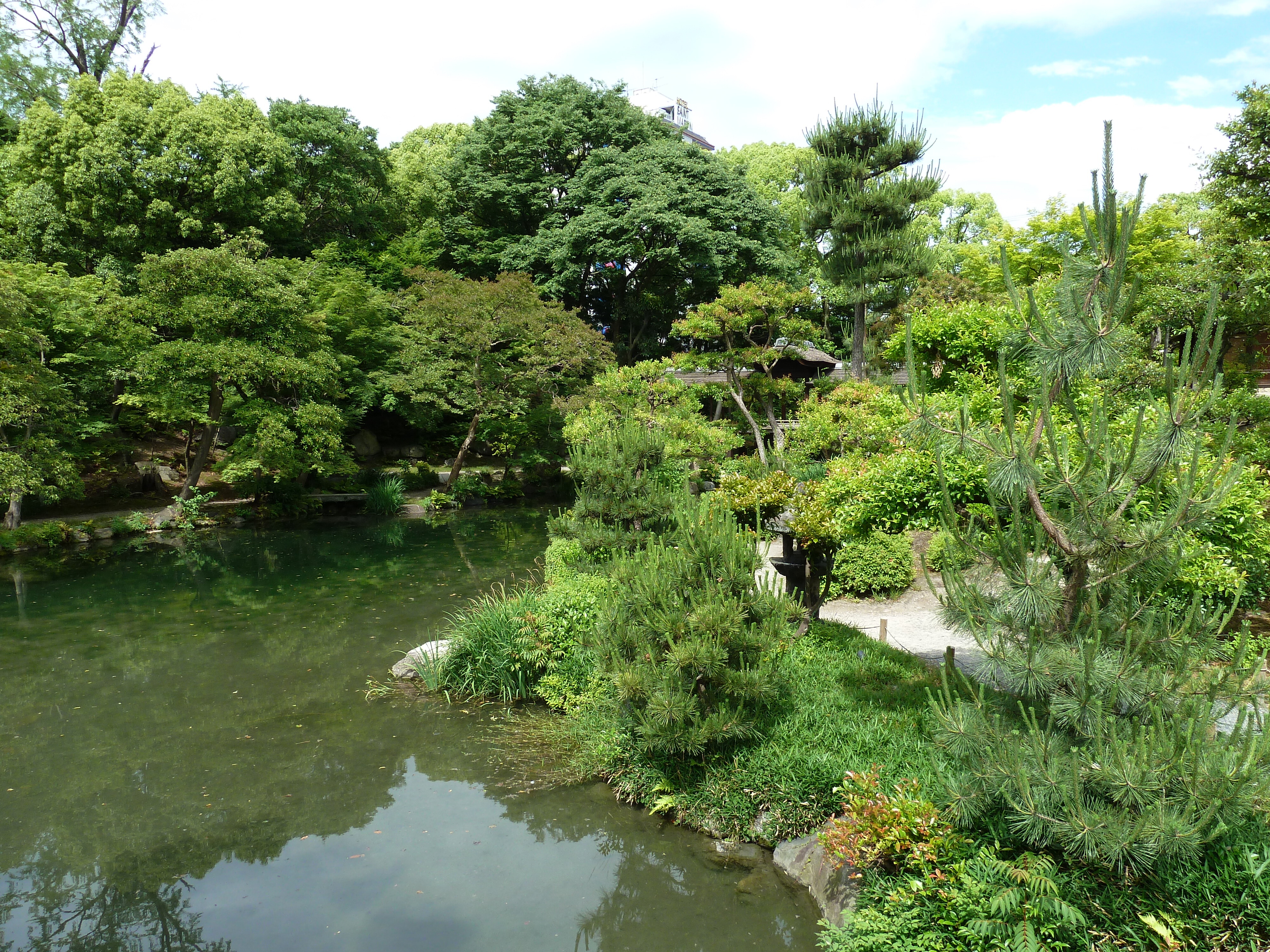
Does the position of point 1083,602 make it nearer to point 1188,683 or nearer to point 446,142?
point 1188,683

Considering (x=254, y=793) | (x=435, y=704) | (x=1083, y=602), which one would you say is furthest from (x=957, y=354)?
(x=254, y=793)

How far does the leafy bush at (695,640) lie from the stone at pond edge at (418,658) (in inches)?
136

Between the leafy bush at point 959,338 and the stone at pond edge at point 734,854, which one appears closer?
the stone at pond edge at point 734,854

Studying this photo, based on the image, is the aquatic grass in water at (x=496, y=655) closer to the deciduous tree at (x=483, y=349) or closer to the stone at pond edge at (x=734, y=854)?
the stone at pond edge at (x=734, y=854)

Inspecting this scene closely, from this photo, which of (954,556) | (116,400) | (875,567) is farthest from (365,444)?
(954,556)

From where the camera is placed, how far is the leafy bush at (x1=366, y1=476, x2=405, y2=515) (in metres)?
20.7

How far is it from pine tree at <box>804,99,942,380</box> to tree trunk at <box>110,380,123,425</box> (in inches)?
692

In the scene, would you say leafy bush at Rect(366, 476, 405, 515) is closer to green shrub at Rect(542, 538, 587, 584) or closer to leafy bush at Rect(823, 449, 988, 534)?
green shrub at Rect(542, 538, 587, 584)

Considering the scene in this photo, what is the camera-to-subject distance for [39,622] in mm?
11086

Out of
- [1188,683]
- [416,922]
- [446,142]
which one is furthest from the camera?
→ [446,142]

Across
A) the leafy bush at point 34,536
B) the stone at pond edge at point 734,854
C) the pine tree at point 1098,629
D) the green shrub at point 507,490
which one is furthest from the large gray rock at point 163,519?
the pine tree at point 1098,629

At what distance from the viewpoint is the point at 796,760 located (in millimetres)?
5484

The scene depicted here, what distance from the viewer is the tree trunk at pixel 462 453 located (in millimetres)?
21172

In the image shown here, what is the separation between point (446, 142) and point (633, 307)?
1380 cm
